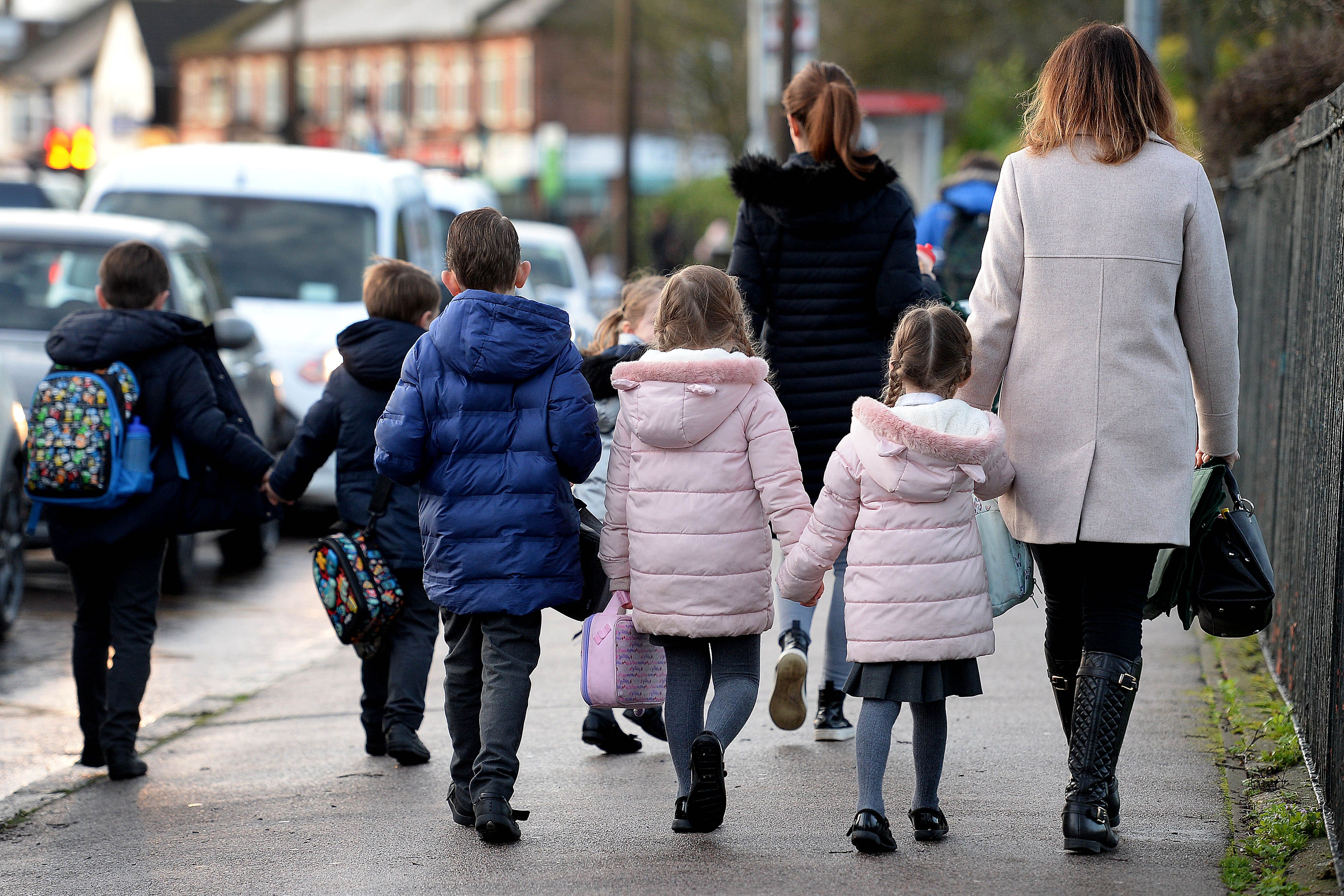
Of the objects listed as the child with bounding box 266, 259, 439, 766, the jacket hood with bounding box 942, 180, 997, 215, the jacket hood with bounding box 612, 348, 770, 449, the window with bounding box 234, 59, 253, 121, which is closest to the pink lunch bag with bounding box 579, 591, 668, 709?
the jacket hood with bounding box 612, 348, 770, 449

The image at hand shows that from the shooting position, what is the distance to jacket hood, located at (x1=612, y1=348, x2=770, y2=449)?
4574mm

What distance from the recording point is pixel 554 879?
437 centimetres

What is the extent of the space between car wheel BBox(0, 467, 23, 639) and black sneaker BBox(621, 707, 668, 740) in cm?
381

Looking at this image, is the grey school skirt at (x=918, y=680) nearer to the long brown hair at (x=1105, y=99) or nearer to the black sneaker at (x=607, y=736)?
the long brown hair at (x=1105, y=99)

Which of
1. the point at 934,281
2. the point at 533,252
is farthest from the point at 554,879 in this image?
the point at 533,252

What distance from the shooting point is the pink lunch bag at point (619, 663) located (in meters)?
4.79

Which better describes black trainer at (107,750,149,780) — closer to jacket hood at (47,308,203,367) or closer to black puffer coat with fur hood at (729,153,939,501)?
jacket hood at (47,308,203,367)

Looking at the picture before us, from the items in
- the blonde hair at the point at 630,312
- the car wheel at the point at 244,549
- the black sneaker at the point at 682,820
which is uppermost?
the blonde hair at the point at 630,312

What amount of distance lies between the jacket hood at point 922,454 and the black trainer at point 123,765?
2.83m

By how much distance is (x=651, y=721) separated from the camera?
18.9ft

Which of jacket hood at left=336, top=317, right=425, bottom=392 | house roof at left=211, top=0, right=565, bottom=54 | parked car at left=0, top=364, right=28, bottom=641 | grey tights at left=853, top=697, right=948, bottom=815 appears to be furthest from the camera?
house roof at left=211, top=0, right=565, bottom=54

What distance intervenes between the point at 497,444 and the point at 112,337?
1762 mm

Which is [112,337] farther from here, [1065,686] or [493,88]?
[493,88]

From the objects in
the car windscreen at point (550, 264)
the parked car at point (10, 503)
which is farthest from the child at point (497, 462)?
the car windscreen at point (550, 264)
